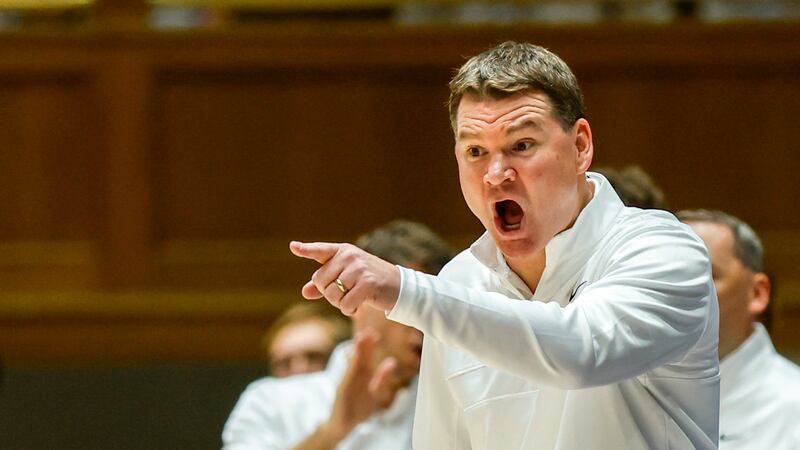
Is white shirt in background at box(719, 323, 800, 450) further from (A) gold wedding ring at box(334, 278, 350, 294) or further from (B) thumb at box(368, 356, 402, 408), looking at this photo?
(A) gold wedding ring at box(334, 278, 350, 294)

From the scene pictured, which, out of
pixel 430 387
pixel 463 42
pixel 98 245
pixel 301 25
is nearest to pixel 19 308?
pixel 98 245

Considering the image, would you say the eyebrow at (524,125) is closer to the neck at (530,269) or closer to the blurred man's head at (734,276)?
the neck at (530,269)

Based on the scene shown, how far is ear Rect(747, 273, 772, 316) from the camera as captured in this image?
346cm

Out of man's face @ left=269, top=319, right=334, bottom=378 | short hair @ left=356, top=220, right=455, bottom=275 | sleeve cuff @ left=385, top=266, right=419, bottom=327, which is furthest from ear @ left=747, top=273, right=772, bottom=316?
sleeve cuff @ left=385, top=266, right=419, bottom=327

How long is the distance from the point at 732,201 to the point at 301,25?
176 cm

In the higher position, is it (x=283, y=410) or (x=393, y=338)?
(x=393, y=338)

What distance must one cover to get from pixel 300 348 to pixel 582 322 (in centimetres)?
266

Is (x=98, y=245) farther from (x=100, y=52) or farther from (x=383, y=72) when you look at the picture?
(x=383, y=72)

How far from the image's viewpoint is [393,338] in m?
3.59

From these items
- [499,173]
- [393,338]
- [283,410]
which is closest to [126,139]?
[283,410]

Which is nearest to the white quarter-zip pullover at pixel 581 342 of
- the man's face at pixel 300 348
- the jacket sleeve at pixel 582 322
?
the jacket sleeve at pixel 582 322

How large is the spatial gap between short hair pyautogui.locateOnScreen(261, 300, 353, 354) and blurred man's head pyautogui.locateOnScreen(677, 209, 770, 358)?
1.57 m

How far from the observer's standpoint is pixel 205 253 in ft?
16.6

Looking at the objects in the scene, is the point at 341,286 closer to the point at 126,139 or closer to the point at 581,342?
the point at 581,342
